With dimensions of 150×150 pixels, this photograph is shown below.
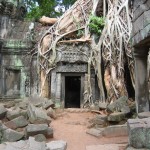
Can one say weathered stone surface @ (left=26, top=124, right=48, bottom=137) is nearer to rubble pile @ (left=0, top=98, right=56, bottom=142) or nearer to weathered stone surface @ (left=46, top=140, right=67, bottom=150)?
rubble pile @ (left=0, top=98, right=56, bottom=142)

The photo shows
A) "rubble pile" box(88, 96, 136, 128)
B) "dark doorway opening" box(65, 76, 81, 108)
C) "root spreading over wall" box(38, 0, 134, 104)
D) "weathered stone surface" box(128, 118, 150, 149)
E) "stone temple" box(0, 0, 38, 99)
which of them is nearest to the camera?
"weathered stone surface" box(128, 118, 150, 149)

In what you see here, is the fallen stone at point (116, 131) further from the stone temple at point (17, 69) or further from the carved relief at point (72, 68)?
the stone temple at point (17, 69)

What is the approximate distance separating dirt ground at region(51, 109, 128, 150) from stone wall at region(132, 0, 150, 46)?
6.33ft

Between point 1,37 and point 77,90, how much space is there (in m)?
4.63

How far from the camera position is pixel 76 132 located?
19.6 feet

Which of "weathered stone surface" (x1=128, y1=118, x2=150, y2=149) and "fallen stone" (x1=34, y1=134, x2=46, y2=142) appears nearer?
"weathered stone surface" (x1=128, y1=118, x2=150, y2=149)

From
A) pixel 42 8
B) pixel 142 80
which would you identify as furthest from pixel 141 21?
pixel 42 8

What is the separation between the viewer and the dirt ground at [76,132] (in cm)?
498

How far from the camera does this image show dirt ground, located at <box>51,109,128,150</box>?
498cm

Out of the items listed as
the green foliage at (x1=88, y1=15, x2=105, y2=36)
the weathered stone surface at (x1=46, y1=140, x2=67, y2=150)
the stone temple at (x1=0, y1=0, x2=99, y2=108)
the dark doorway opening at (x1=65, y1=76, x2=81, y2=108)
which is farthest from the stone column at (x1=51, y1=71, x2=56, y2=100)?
the weathered stone surface at (x1=46, y1=140, x2=67, y2=150)

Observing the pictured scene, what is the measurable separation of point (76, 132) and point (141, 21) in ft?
9.68

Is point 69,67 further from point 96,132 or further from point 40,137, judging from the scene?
point 40,137

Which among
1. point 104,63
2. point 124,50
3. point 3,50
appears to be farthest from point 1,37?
point 124,50

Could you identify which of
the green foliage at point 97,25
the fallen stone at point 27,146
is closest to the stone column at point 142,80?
the fallen stone at point 27,146
